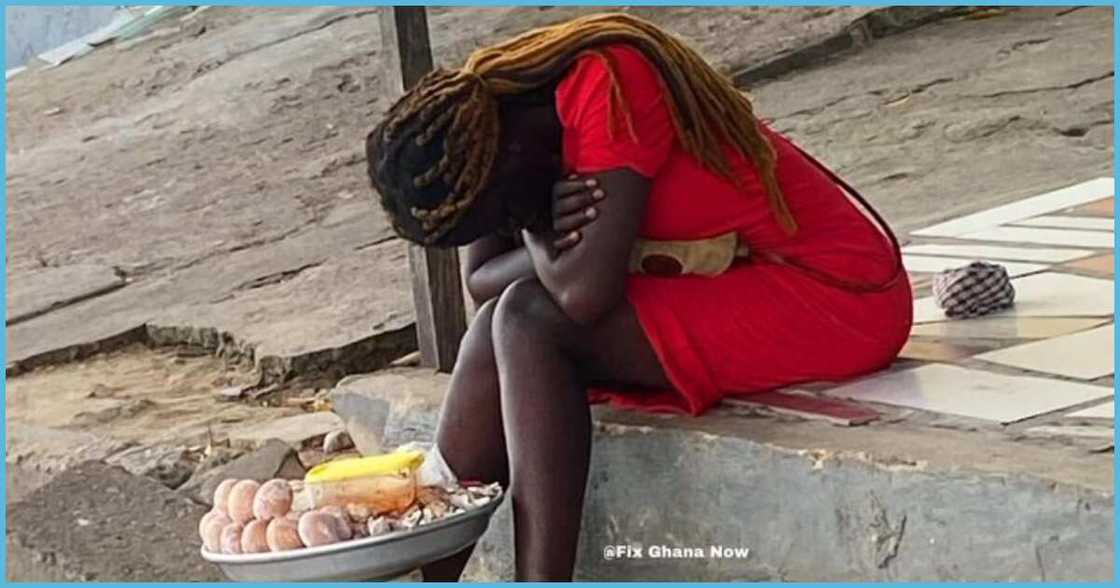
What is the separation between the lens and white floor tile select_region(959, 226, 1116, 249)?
14.1 feet

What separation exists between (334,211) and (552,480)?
411 centimetres

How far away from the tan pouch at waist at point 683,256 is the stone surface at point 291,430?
1383 millimetres

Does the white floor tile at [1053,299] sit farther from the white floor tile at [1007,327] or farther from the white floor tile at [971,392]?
the white floor tile at [971,392]

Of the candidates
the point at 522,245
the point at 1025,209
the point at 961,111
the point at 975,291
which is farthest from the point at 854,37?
the point at 522,245

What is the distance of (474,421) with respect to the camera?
10.2 feet

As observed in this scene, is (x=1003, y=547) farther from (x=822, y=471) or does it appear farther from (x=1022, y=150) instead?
(x=1022, y=150)

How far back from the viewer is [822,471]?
288 cm

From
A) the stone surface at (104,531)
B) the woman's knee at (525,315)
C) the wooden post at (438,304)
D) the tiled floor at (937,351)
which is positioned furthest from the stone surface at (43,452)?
the tiled floor at (937,351)

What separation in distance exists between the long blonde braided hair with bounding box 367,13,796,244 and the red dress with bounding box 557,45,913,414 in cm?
2

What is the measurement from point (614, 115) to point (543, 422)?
1.55ft

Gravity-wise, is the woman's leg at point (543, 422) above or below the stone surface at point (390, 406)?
above

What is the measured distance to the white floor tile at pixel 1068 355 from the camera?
323 cm

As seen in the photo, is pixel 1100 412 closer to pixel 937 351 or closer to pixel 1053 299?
pixel 937 351

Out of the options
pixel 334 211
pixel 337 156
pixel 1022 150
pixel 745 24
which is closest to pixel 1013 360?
pixel 1022 150
